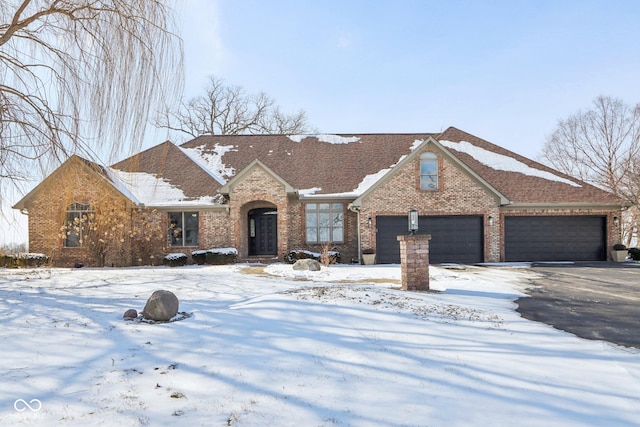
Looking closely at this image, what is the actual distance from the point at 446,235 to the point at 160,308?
46.1 feet

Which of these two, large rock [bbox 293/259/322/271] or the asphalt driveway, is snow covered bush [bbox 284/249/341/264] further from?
the asphalt driveway

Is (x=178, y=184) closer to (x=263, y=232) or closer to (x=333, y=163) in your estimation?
(x=263, y=232)

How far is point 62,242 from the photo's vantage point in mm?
16484

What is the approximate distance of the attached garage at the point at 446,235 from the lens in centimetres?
1691

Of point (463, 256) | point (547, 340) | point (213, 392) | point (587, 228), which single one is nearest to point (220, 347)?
point (213, 392)

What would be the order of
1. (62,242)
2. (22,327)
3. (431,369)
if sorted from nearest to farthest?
(431,369)
(22,327)
(62,242)

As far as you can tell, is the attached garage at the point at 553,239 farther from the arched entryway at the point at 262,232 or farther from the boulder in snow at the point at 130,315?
the boulder in snow at the point at 130,315

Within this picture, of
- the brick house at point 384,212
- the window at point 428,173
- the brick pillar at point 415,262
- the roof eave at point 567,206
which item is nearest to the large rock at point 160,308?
the brick pillar at point 415,262

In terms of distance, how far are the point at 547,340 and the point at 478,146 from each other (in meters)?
17.7

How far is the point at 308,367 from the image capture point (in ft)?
13.1

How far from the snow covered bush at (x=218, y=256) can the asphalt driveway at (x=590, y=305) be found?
1132cm

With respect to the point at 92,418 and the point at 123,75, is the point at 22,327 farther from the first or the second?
the point at 123,75

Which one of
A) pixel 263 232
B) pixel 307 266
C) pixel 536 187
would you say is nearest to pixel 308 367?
pixel 307 266

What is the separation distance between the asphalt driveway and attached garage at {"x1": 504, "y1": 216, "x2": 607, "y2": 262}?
206 inches
